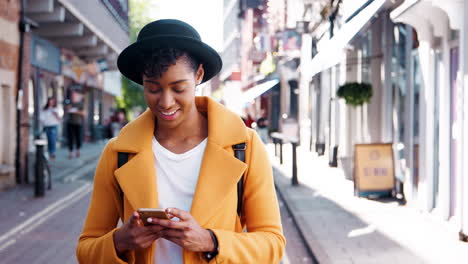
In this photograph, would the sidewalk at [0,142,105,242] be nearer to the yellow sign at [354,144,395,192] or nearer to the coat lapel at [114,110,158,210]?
the yellow sign at [354,144,395,192]

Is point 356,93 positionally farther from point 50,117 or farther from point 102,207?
point 102,207

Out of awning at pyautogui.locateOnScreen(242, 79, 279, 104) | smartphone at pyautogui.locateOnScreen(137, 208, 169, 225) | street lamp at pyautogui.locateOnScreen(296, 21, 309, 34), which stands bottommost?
smartphone at pyautogui.locateOnScreen(137, 208, 169, 225)

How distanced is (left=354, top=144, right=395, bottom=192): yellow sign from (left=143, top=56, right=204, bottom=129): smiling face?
29.5 feet

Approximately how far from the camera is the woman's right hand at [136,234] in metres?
1.89

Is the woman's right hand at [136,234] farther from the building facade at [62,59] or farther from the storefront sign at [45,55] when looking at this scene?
the storefront sign at [45,55]

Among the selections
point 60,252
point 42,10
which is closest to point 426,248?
point 60,252

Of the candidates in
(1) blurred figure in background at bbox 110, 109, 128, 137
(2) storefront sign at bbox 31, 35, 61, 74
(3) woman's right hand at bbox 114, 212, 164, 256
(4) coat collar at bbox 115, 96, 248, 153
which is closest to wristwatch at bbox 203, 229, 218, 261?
(3) woman's right hand at bbox 114, 212, 164, 256

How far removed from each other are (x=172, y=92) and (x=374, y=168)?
30.4 feet

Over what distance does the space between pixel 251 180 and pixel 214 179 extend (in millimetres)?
138

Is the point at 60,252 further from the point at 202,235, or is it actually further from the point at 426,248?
the point at 202,235

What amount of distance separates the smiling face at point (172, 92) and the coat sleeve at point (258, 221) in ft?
0.89

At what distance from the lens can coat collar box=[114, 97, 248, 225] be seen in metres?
2.04

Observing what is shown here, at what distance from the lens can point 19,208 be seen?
32.4 feet

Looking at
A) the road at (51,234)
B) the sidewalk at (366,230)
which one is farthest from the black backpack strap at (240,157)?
the road at (51,234)
